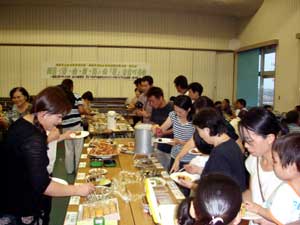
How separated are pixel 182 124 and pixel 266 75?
4.94 metres

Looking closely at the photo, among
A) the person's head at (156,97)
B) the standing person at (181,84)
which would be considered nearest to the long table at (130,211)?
the person's head at (156,97)

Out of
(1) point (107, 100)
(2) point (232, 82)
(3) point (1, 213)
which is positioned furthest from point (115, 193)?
(2) point (232, 82)

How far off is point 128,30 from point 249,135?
280 inches

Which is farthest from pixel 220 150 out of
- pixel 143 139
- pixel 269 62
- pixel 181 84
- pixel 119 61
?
pixel 119 61

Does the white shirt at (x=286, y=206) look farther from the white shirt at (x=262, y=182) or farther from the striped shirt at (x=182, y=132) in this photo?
the striped shirt at (x=182, y=132)

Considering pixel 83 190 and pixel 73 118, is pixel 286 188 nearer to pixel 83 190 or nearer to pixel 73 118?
pixel 83 190

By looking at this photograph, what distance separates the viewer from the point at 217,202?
941 mm

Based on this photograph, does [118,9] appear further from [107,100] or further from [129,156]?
[129,156]

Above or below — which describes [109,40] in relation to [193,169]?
above

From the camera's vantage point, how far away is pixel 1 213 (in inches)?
73.2

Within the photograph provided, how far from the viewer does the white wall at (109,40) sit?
827 cm

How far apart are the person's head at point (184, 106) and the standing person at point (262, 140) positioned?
136cm

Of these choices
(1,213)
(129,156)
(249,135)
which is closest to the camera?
(249,135)

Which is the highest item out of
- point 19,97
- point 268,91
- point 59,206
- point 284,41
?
point 284,41
